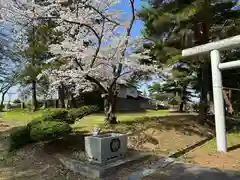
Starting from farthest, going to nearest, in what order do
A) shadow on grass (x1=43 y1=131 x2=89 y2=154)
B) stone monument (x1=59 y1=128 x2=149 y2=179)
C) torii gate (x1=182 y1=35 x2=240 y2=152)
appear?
torii gate (x1=182 y1=35 x2=240 y2=152) < shadow on grass (x1=43 y1=131 x2=89 y2=154) < stone monument (x1=59 y1=128 x2=149 y2=179)

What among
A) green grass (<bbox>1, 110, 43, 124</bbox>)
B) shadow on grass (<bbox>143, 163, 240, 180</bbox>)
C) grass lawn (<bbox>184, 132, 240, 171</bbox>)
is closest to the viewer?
shadow on grass (<bbox>143, 163, 240, 180</bbox>)

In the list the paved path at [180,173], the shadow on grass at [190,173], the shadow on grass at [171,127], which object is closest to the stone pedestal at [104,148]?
the paved path at [180,173]

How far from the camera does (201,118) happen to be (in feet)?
35.2

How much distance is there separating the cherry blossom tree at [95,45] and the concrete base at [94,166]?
11.1 feet

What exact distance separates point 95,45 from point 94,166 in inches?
211

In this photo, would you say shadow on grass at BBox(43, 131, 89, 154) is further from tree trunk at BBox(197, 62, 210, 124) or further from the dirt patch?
tree trunk at BBox(197, 62, 210, 124)

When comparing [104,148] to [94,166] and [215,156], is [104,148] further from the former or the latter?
[215,156]

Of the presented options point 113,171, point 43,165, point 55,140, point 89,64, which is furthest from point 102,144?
point 89,64

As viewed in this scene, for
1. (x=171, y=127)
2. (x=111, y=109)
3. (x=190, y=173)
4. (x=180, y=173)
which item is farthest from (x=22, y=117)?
(x=190, y=173)

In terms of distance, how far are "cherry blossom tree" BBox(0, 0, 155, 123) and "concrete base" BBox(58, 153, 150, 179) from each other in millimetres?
3395

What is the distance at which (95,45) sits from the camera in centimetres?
988

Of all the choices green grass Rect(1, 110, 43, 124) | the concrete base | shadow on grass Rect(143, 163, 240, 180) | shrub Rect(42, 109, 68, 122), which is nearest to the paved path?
shadow on grass Rect(143, 163, 240, 180)

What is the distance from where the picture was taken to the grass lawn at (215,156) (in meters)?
6.27

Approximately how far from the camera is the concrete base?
552 centimetres
